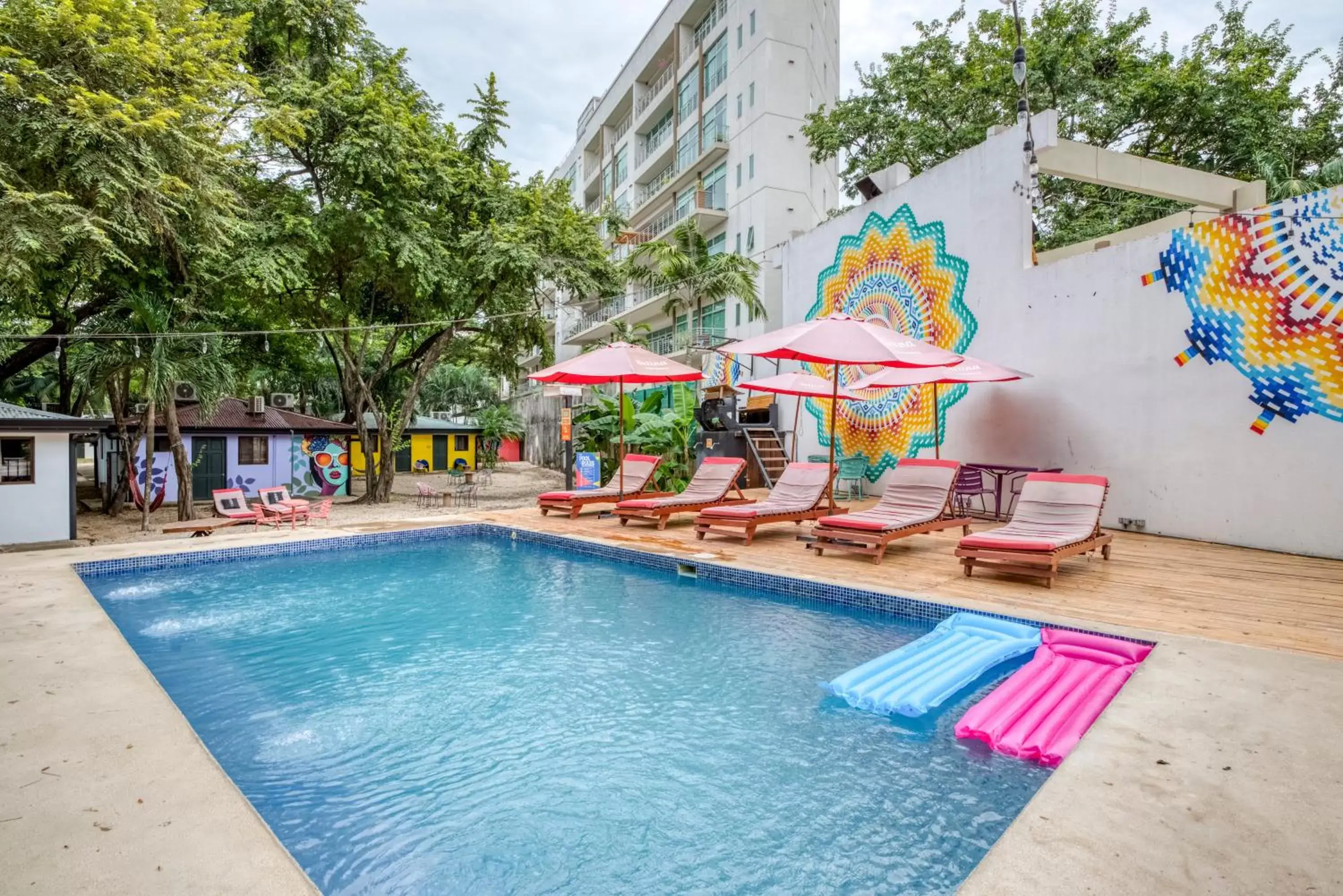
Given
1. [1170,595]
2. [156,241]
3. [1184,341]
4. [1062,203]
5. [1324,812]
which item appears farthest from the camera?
[1062,203]

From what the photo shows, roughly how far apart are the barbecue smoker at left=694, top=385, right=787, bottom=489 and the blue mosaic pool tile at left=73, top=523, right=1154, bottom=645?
5.59m

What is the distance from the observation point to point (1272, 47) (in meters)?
18.7

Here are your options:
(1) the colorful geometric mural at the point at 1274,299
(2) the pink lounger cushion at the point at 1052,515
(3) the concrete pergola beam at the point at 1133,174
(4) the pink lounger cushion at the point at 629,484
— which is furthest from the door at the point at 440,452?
(1) the colorful geometric mural at the point at 1274,299

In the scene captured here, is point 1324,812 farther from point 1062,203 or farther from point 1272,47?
point 1272,47

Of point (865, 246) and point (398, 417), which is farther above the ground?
point (865, 246)

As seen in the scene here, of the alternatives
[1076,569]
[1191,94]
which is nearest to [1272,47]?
[1191,94]

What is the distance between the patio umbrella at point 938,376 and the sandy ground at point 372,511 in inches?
337

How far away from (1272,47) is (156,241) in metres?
27.0

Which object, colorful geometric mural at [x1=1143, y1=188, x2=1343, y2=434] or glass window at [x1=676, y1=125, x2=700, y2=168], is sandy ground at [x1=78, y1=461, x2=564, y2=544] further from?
glass window at [x1=676, y1=125, x2=700, y2=168]

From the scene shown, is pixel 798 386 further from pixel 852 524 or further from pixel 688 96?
pixel 688 96

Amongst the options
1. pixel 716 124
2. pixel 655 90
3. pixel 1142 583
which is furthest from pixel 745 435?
pixel 655 90

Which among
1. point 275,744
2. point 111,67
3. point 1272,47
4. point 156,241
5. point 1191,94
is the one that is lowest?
point 275,744

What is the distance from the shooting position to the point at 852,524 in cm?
821

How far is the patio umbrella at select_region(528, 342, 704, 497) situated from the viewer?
11.9 m
